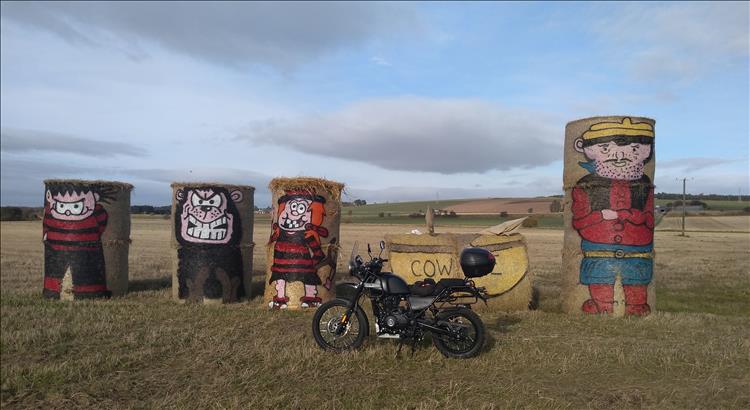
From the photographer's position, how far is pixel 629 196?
1027cm

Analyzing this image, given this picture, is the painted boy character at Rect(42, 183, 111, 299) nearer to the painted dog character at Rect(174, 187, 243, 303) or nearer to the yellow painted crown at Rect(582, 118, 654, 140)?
the painted dog character at Rect(174, 187, 243, 303)

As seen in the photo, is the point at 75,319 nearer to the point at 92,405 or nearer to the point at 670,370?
the point at 92,405

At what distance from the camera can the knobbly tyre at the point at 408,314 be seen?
706 cm

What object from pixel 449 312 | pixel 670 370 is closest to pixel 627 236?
pixel 670 370

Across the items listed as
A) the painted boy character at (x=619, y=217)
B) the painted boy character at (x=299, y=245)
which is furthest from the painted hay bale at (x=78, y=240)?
the painted boy character at (x=619, y=217)

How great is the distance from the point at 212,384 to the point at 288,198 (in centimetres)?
553

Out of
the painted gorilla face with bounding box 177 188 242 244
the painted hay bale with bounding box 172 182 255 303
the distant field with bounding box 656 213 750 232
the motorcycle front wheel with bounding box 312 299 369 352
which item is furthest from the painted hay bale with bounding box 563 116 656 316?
the distant field with bounding box 656 213 750 232

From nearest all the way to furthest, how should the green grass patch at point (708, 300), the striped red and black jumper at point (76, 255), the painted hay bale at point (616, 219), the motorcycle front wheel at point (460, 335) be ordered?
the motorcycle front wheel at point (460, 335) → the painted hay bale at point (616, 219) → the green grass patch at point (708, 300) → the striped red and black jumper at point (76, 255)

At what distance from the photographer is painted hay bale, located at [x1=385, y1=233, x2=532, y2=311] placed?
34.9 feet

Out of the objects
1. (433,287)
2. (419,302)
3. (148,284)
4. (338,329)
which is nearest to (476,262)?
(433,287)

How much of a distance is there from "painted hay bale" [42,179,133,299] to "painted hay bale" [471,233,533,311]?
24.4 feet

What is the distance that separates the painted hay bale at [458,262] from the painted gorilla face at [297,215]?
1.63m

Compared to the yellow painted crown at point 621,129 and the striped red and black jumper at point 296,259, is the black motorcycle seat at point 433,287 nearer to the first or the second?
the striped red and black jumper at point 296,259

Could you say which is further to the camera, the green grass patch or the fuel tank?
the green grass patch
